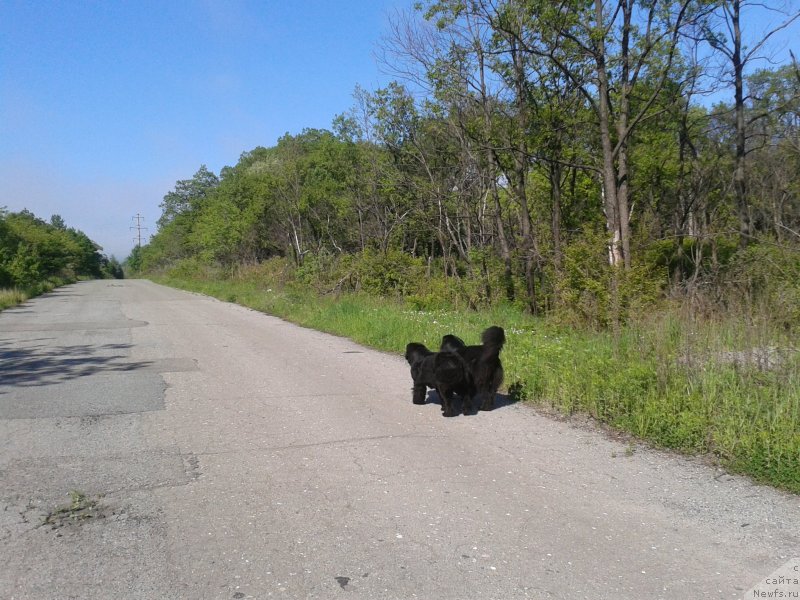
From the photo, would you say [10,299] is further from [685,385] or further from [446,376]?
[685,385]

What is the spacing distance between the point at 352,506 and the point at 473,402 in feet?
10.9

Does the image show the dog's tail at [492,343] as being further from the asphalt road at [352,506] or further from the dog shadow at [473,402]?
the asphalt road at [352,506]

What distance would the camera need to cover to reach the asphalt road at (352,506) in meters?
3.73

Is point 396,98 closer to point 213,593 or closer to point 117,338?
point 117,338

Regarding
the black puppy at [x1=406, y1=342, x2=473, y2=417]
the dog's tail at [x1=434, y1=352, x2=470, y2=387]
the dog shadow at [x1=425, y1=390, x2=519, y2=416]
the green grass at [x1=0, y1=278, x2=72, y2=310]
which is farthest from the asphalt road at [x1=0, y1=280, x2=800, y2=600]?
the green grass at [x1=0, y1=278, x2=72, y2=310]

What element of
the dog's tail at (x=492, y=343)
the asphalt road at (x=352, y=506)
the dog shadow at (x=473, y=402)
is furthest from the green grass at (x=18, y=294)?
the dog's tail at (x=492, y=343)

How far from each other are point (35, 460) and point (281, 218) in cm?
3512

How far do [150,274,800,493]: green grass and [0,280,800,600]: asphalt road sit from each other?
330 millimetres

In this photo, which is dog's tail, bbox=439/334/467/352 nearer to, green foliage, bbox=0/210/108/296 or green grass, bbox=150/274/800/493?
green grass, bbox=150/274/800/493

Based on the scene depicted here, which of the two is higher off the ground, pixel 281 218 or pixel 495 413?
pixel 281 218

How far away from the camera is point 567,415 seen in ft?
24.7

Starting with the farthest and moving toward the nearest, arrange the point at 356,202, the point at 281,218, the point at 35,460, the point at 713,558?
the point at 281,218 < the point at 356,202 < the point at 35,460 < the point at 713,558

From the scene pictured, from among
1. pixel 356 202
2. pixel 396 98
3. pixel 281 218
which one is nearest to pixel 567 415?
pixel 396 98

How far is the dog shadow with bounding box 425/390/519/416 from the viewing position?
7.85 metres
